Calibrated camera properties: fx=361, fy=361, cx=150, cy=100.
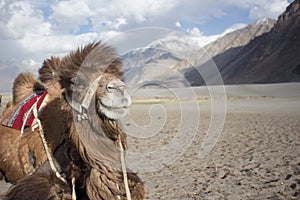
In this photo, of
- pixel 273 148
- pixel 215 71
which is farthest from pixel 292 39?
pixel 215 71

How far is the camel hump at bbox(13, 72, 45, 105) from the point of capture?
14.0ft

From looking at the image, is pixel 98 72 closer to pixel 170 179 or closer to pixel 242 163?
pixel 170 179

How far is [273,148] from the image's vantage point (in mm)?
10016

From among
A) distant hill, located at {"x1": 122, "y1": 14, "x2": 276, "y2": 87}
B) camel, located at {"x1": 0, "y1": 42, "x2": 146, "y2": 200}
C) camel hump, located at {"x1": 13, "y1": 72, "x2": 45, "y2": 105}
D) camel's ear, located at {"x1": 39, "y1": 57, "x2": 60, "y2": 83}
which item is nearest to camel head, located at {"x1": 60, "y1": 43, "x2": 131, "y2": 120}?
camel, located at {"x1": 0, "y1": 42, "x2": 146, "y2": 200}

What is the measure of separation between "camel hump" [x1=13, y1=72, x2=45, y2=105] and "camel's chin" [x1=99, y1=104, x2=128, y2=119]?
7.62ft

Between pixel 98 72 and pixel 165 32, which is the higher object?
pixel 165 32

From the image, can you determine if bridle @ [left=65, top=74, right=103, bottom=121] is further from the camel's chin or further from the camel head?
the camel's chin

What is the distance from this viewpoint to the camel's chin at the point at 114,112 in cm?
208

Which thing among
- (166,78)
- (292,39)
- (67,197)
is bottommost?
(67,197)

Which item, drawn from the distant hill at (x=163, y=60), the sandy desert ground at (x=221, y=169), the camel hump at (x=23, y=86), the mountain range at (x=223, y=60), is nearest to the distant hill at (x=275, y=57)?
the mountain range at (x=223, y=60)

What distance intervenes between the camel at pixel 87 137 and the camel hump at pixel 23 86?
1.71 metres

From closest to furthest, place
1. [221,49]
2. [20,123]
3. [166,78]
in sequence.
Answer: [166,78]
[20,123]
[221,49]

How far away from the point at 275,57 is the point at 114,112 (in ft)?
340

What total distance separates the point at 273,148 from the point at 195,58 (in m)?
8.00
